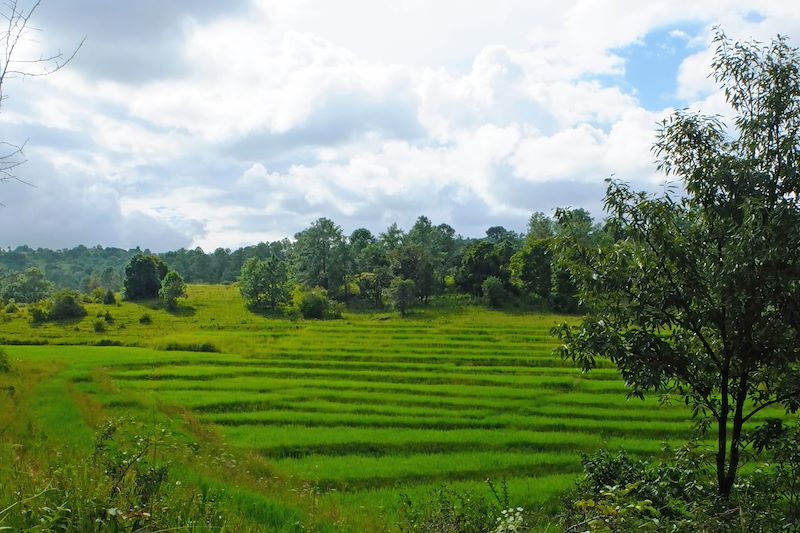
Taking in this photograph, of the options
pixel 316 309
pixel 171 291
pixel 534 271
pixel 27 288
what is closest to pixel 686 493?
pixel 316 309

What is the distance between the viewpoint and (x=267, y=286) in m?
81.6

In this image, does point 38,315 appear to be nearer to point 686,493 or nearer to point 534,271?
point 534,271

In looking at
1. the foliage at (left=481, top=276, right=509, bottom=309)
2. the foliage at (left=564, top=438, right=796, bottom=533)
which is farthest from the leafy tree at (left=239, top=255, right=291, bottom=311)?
the foliage at (left=564, top=438, right=796, bottom=533)

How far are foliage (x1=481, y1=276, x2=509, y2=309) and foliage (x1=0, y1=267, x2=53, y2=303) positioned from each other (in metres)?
79.8

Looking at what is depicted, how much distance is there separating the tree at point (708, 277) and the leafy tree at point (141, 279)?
305ft

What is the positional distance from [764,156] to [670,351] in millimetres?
2983

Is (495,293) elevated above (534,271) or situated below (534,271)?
below

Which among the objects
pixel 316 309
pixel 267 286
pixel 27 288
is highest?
pixel 267 286

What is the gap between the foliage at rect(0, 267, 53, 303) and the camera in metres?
102

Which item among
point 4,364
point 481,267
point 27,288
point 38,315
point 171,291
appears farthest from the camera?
point 27,288

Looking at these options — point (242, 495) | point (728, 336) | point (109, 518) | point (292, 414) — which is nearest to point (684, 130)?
point (728, 336)

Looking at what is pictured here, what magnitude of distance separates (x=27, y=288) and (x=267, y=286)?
183ft

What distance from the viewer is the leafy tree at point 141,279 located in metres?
90.3

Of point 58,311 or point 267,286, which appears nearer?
point 58,311
